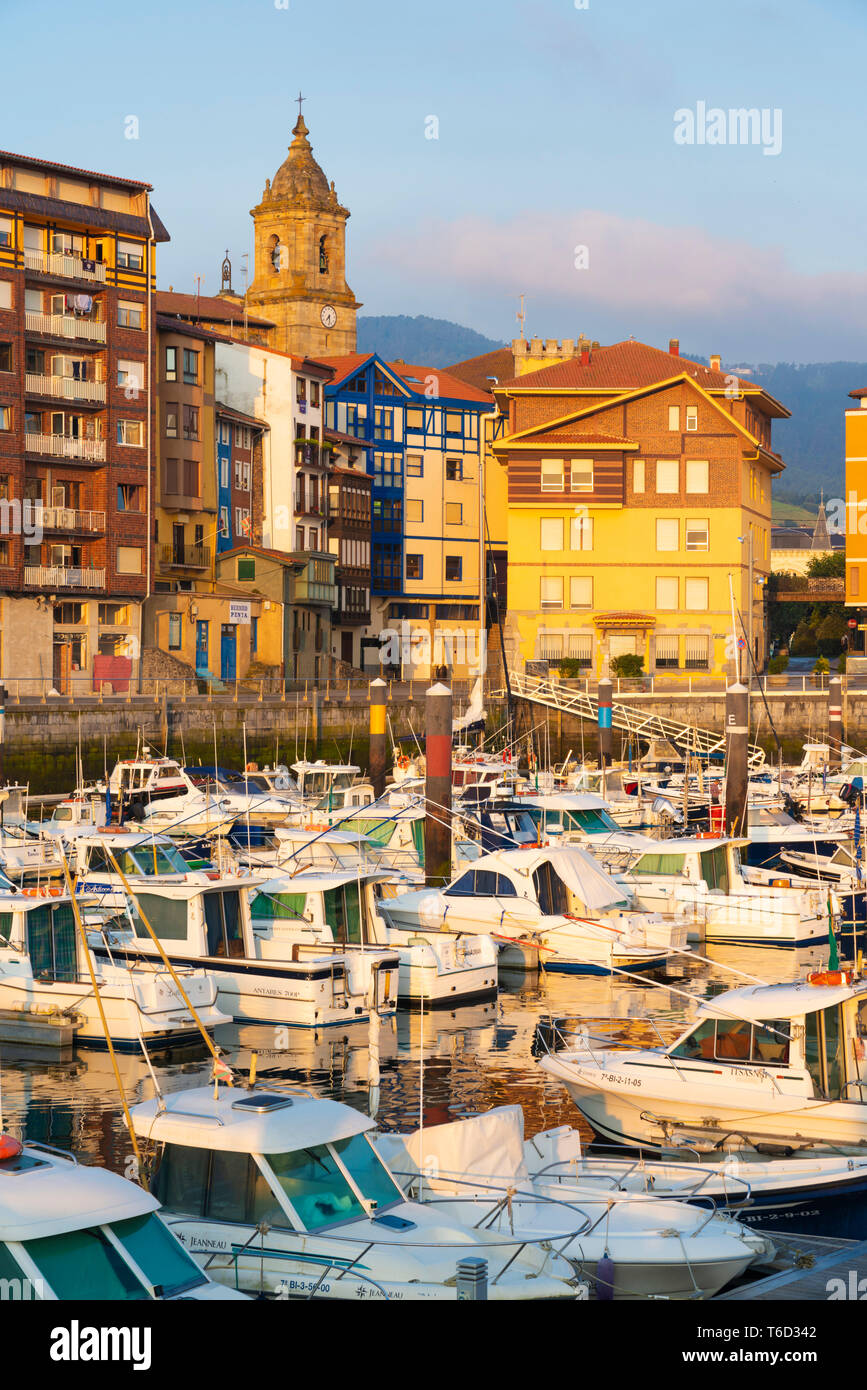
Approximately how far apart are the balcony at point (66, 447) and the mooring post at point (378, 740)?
2245 centimetres

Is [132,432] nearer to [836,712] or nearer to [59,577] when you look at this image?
[59,577]

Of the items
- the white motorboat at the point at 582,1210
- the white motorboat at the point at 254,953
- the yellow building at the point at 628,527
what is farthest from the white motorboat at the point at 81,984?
the yellow building at the point at 628,527

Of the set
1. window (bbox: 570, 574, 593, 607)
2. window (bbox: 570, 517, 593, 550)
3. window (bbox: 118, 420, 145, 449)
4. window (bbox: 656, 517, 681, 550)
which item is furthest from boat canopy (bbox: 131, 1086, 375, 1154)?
window (bbox: 656, 517, 681, 550)

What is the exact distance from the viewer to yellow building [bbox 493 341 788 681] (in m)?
81.1

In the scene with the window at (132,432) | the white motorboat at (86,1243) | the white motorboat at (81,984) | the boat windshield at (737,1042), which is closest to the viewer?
the white motorboat at (86,1243)

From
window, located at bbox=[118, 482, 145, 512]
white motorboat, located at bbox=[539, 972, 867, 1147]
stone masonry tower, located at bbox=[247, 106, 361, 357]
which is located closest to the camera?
white motorboat, located at bbox=[539, 972, 867, 1147]

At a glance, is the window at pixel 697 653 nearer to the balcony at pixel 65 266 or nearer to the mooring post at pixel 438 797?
Answer: the balcony at pixel 65 266

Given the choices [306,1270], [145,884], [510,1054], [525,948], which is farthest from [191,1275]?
[525,948]

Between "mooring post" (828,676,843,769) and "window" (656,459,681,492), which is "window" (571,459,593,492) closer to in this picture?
"window" (656,459,681,492)

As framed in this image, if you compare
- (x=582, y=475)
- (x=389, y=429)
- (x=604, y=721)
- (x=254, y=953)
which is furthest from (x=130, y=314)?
(x=254, y=953)

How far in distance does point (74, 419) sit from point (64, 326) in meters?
3.60

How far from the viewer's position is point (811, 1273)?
12.5 meters

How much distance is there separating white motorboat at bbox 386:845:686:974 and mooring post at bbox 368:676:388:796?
16040mm

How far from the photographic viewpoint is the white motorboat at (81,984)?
22.3 m
